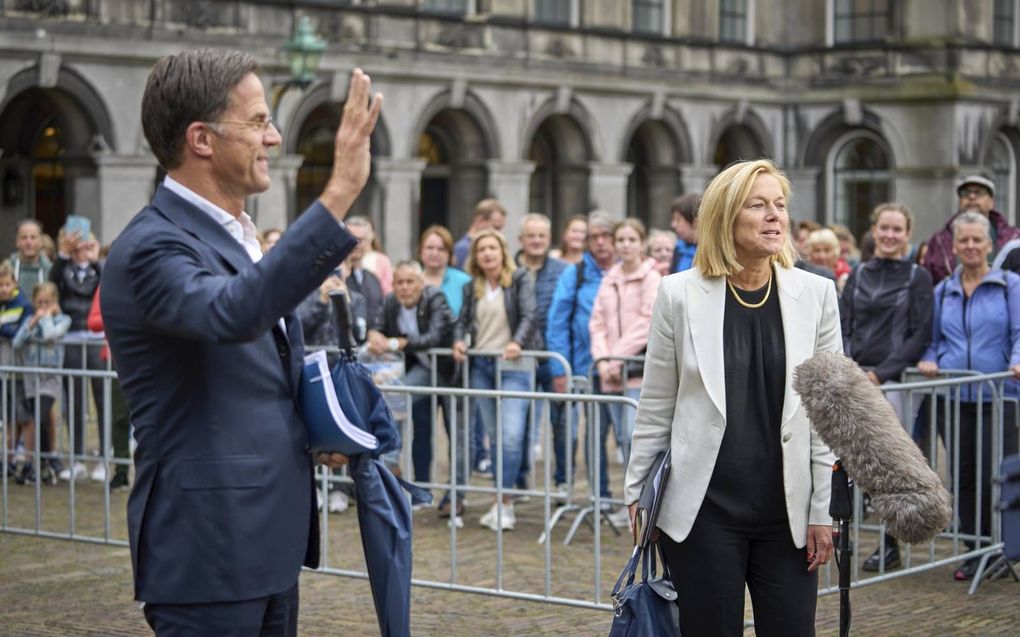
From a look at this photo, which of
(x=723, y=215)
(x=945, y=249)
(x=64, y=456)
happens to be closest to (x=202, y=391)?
(x=723, y=215)

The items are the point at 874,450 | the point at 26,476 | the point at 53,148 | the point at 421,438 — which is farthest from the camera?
the point at 53,148

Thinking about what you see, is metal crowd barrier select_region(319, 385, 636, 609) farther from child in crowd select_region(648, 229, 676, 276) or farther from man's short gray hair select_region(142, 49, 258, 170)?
man's short gray hair select_region(142, 49, 258, 170)

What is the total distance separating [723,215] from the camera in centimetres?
557

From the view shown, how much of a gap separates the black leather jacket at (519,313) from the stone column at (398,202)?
16.1 metres

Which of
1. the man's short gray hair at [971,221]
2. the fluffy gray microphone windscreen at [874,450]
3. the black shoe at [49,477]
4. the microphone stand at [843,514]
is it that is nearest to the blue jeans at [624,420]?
the man's short gray hair at [971,221]

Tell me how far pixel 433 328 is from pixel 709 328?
7274 millimetres

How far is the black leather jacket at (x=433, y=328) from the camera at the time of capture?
A: 496 inches

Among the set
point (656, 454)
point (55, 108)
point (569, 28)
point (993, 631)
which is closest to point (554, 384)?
point (993, 631)

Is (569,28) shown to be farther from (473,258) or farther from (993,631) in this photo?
(993,631)

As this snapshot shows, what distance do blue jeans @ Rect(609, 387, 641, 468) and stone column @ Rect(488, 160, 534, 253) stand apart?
18.7 meters

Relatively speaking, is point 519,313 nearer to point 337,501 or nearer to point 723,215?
Result: point 337,501

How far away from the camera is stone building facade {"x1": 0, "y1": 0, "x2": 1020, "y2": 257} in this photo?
2498cm

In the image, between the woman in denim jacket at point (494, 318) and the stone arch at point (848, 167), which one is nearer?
the woman in denim jacket at point (494, 318)

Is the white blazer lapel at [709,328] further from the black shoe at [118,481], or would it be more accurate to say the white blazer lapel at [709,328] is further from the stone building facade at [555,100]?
the stone building facade at [555,100]
